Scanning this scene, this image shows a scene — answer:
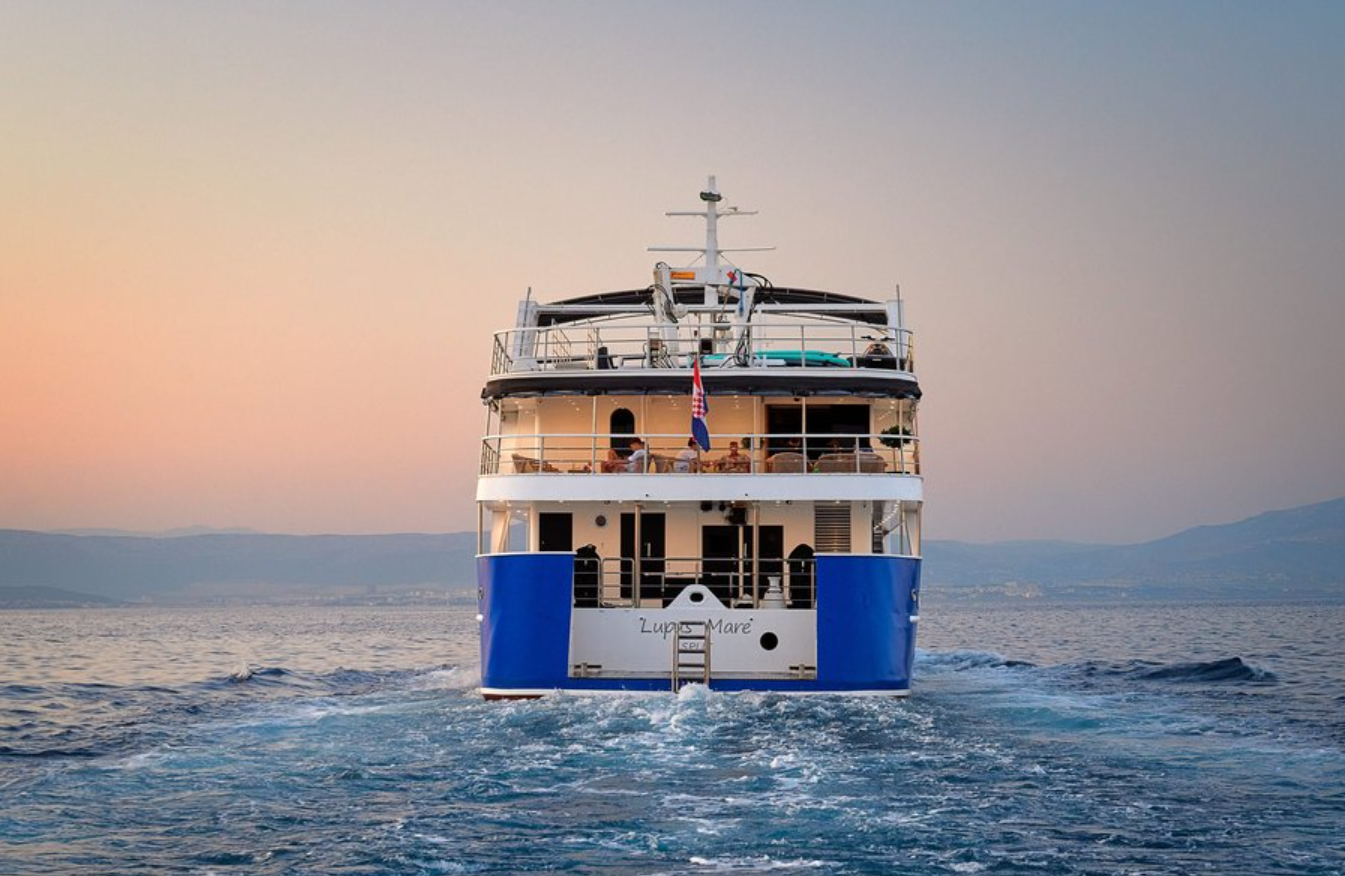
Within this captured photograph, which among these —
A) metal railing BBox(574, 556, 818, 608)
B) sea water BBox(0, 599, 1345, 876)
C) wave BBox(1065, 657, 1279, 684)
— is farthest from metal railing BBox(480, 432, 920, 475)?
wave BBox(1065, 657, 1279, 684)

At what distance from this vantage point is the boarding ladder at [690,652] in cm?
2205

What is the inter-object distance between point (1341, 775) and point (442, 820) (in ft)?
35.3

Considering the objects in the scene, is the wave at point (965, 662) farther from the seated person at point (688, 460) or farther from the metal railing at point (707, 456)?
the seated person at point (688, 460)

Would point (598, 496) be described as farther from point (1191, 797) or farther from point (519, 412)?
point (1191, 797)

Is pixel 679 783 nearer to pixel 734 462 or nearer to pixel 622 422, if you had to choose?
pixel 734 462

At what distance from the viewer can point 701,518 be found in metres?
24.9

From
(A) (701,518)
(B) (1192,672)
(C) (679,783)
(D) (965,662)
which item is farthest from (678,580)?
(D) (965,662)

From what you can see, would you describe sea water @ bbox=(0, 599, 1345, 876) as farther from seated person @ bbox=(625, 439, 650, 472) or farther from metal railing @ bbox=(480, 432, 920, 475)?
seated person @ bbox=(625, 439, 650, 472)

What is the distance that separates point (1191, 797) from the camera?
48.3 ft

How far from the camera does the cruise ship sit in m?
22.3

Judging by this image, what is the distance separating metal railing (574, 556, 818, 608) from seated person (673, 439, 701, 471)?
167 centimetres

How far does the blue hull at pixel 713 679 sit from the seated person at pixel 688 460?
295cm

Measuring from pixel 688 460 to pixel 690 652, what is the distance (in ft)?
12.5

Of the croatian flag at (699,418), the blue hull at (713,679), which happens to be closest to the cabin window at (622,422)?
the croatian flag at (699,418)
